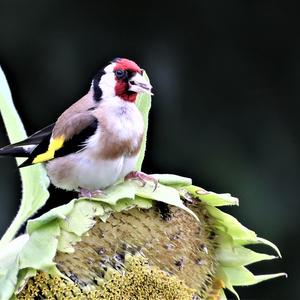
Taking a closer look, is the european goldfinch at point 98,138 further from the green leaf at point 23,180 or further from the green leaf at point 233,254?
the green leaf at point 233,254

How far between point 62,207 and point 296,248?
1544 mm

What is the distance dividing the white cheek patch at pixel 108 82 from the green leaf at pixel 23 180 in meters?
0.16

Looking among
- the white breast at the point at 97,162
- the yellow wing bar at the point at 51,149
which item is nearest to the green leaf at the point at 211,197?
the white breast at the point at 97,162

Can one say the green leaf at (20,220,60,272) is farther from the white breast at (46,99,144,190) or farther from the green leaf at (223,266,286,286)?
the green leaf at (223,266,286,286)

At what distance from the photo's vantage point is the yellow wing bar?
5.38 ft

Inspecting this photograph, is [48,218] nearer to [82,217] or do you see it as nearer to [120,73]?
[82,217]

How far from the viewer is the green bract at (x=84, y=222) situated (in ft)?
4.70

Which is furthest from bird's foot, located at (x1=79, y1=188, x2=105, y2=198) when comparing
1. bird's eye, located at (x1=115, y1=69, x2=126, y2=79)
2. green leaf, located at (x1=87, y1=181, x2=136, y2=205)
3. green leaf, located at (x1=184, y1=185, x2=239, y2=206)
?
bird's eye, located at (x1=115, y1=69, x2=126, y2=79)

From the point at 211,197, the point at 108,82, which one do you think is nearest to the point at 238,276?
the point at 211,197

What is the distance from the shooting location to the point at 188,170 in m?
2.80

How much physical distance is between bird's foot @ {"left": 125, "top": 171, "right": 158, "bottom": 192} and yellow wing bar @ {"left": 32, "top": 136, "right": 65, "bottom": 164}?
127mm

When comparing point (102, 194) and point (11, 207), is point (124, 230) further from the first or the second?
point (11, 207)

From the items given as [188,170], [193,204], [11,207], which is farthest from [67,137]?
[188,170]

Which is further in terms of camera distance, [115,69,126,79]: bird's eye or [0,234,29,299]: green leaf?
[115,69,126,79]: bird's eye
